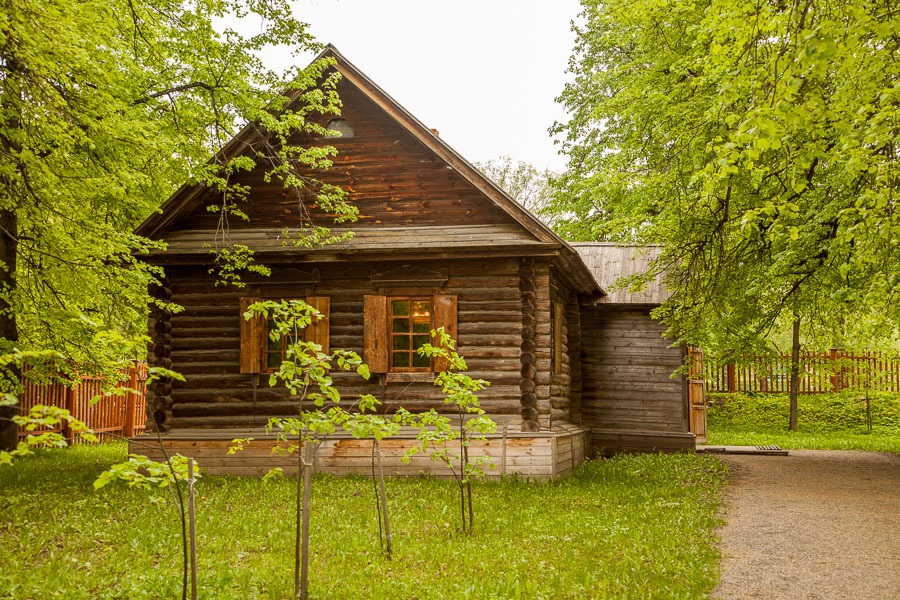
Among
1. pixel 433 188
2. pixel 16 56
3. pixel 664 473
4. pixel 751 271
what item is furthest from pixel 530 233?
pixel 16 56

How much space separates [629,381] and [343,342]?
26.1 ft

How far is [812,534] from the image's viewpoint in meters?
8.99

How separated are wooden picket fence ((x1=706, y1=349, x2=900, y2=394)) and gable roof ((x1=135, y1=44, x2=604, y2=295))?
13.3 metres

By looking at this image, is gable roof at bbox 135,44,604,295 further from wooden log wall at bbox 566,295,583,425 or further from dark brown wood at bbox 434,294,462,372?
wooden log wall at bbox 566,295,583,425

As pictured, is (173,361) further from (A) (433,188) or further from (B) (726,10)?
(B) (726,10)

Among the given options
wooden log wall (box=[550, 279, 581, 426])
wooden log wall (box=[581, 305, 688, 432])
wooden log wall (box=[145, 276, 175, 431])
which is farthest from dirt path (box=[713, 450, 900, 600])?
wooden log wall (box=[145, 276, 175, 431])

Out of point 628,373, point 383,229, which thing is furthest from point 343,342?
point 628,373

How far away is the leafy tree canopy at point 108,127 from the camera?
32.8 ft

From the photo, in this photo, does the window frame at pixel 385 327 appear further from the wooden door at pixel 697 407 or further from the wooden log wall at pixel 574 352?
the wooden door at pixel 697 407

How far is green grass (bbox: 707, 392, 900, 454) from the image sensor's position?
23.3 metres

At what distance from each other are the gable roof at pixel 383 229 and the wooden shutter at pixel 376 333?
39.1 inches

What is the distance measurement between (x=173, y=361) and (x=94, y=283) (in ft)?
8.40

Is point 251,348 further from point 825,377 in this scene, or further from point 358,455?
point 825,377

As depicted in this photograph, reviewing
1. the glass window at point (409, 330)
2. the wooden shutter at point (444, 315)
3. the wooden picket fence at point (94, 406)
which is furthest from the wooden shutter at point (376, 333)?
the wooden picket fence at point (94, 406)
